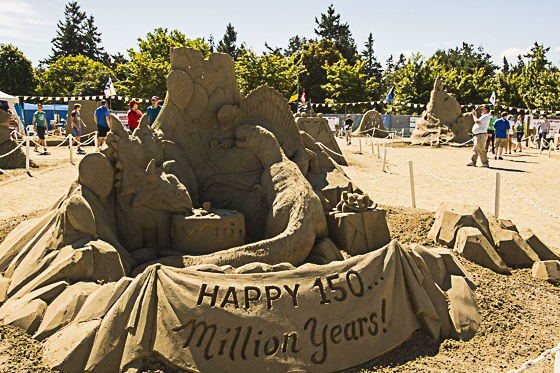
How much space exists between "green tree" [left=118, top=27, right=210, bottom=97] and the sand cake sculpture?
18.7m

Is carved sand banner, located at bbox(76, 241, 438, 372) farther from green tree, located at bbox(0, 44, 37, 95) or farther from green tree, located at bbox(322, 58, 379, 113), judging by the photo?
green tree, located at bbox(0, 44, 37, 95)

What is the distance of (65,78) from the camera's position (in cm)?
2984

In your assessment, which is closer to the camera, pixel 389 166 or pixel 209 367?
pixel 209 367

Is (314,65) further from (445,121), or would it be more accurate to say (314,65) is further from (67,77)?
(67,77)

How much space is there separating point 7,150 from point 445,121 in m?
16.0

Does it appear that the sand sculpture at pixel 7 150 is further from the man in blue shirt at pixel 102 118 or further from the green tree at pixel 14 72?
the green tree at pixel 14 72

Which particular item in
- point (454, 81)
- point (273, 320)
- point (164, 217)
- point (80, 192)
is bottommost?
point (273, 320)

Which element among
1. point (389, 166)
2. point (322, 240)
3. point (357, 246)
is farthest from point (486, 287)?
point (389, 166)

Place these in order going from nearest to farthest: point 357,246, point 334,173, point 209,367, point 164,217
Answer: point 209,367, point 164,217, point 357,246, point 334,173

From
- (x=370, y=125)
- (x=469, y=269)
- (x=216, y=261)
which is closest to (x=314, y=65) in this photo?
(x=370, y=125)

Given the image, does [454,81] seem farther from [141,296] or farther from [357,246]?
[141,296]

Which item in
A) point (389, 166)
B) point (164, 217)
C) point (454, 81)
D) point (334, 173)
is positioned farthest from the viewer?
point (454, 81)

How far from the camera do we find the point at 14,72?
94.0 ft

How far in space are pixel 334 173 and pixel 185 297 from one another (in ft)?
9.63
